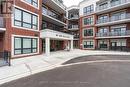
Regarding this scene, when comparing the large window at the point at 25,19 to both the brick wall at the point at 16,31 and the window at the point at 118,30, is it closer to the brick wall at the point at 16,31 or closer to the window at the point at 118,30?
the brick wall at the point at 16,31

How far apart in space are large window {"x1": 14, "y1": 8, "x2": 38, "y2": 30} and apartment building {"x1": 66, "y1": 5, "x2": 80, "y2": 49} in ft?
75.4

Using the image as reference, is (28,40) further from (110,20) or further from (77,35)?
(77,35)

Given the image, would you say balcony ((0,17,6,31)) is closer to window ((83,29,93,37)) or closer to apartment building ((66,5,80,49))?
window ((83,29,93,37))

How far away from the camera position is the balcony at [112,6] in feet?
86.5

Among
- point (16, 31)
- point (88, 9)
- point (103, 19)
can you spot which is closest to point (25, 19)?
point (16, 31)

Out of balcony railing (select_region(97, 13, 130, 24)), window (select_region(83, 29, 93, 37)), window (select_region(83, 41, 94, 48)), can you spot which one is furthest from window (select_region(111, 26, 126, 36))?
window (select_region(83, 41, 94, 48))

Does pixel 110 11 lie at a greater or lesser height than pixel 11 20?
greater

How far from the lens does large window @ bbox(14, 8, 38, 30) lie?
15312mm

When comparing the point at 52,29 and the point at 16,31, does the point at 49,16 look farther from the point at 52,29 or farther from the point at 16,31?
the point at 16,31

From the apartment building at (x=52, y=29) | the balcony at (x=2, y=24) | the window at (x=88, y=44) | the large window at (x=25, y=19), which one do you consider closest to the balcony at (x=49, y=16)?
the apartment building at (x=52, y=29)

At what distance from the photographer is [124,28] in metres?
28.0

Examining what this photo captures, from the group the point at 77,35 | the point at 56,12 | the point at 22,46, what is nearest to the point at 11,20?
the point at 22,46

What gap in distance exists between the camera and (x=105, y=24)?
3062 cm

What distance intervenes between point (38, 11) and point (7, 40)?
778 centimetres
